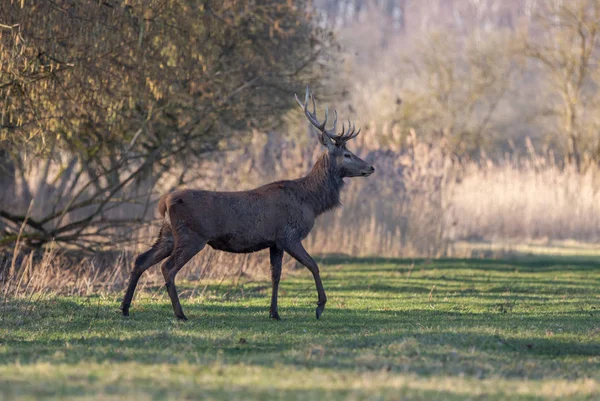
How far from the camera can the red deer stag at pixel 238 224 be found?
12062 millimetres

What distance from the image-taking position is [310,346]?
9.74m

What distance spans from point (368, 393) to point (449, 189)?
18637 mm

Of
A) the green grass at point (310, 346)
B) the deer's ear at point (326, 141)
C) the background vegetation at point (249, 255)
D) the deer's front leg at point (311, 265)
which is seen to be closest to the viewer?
the green grass at point (310, 346)

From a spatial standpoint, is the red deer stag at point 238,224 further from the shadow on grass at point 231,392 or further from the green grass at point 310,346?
the shadow on grass at point 231,392

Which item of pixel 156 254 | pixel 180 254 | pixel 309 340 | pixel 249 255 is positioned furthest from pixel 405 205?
pixel 309 340

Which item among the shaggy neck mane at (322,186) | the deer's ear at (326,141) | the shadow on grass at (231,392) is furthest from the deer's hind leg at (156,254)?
the shadow on grass at (231,392)

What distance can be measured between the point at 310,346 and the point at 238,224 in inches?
111

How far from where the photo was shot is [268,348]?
32.0ft

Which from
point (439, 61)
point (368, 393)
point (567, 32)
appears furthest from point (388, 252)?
point (439, 61)

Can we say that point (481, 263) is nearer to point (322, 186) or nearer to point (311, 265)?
point (322, 186)

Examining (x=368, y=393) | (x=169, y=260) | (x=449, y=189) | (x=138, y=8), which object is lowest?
(x=368, y=393)

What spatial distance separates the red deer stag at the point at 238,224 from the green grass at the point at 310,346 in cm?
63

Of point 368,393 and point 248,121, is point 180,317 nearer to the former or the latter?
point 368,393

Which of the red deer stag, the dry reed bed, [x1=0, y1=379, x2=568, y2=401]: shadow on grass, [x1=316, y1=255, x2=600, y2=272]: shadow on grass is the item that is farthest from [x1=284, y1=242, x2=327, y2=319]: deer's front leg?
[x1=316, y1=255, x2=600, y2=272]: shadow on grass
